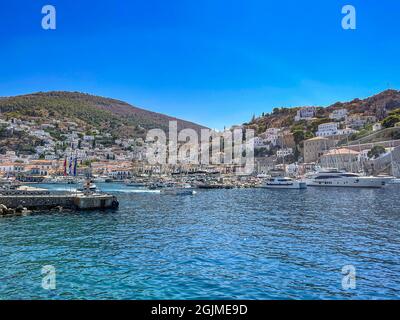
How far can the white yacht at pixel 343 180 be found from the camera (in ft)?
202

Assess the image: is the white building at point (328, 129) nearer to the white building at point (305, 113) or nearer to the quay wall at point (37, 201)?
the white building at point (305, 113)

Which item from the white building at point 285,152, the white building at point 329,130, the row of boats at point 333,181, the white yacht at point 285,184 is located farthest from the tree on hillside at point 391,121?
the white yacht at point 285,184

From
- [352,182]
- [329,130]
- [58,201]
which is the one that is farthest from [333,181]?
[329,130]

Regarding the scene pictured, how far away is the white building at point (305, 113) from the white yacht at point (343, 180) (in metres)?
85.1

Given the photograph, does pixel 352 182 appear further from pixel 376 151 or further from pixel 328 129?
pixel 328 129

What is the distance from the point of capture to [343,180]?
213 ft

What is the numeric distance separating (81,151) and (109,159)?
1104 centimetres

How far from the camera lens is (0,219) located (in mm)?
25828

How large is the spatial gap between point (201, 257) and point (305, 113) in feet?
483

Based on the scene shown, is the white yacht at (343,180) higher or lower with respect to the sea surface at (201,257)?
higher
